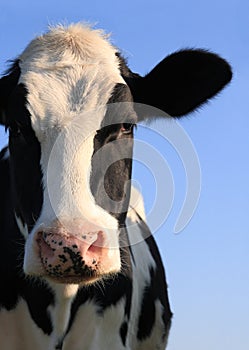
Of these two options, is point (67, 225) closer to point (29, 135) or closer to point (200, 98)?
point (29, 135)

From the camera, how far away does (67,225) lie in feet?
18.0

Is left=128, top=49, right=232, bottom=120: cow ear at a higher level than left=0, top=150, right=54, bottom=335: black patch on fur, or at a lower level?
higher

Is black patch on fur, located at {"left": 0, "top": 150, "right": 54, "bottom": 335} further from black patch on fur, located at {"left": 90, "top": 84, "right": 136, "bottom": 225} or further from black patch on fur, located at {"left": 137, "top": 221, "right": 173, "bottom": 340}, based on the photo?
black patch on fur, located at {"left": 137, "top": 221, "right": 173, "bottom": 340}

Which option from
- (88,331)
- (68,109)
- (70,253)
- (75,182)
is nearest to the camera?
(70,253)

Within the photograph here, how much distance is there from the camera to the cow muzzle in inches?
214

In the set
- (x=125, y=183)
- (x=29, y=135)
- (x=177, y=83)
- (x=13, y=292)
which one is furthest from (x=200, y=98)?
(x=13, y=292)

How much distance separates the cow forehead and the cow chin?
3.37 feet

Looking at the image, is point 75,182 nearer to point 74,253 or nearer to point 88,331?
point 74,253

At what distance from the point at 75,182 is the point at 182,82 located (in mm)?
1976

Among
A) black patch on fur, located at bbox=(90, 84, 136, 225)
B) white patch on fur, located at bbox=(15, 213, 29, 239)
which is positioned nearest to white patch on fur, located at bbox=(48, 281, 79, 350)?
white patch on fur, located at bbox=(15, 213, 29, 239)

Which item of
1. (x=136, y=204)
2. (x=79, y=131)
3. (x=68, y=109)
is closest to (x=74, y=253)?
(x=79, y=131)

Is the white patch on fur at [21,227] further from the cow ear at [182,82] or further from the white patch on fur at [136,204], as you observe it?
the white patch on fur at [136,204]

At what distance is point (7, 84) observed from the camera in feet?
23.1

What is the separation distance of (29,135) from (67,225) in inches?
45.6
